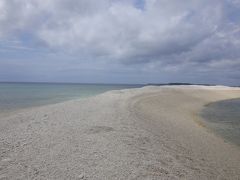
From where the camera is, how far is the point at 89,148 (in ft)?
27.7

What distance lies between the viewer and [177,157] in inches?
329

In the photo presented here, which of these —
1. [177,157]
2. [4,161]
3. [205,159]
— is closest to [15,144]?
[4,161]

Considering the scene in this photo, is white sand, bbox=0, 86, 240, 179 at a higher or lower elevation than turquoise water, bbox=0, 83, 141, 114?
higher

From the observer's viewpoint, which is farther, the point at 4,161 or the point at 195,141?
the point at 195,141

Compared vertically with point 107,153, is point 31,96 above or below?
below

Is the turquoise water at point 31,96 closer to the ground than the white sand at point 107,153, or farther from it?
closer to the ground

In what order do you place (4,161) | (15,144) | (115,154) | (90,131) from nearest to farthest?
(4,161) → (115,154) → (15,144) → (90,131)

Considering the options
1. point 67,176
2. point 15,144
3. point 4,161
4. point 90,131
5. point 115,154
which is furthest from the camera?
point 90,131

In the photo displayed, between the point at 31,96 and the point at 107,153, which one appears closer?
the point at 107,153

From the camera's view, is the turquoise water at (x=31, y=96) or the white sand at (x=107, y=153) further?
the turquoise water at (x=31, y=96)

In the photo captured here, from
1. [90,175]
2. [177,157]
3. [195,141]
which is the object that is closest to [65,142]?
[90,175]

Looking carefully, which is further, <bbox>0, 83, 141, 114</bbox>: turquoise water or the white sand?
<bbox>0, 83, 141, 114</bbox>: turquoise water

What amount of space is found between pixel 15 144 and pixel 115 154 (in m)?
3.55

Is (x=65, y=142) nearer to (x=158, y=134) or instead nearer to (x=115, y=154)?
(x=115, y=154)
